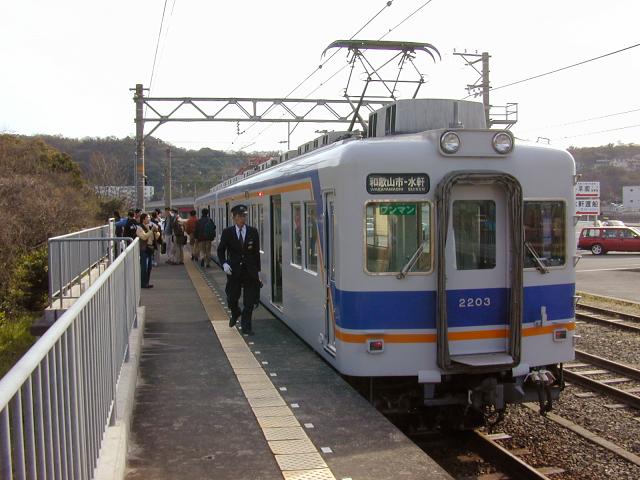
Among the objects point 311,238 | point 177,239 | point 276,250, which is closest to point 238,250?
point 276,250

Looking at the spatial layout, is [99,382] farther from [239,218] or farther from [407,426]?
[239,218]

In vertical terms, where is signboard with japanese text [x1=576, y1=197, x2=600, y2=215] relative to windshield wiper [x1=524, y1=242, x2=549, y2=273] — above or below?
above

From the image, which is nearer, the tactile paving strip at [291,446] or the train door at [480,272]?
the tactile paving strip at [291,446]

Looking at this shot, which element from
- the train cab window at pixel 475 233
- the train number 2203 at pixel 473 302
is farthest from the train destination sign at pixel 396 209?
the train number 2203 at pixel 473 302

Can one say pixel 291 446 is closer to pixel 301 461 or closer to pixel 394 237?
pixel 301 461

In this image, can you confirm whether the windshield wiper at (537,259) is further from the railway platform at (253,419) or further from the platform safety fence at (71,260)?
the platform safety fence at (71,260)

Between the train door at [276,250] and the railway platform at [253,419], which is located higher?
the train door at [276,250]

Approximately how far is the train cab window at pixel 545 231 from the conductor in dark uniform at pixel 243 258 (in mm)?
3868

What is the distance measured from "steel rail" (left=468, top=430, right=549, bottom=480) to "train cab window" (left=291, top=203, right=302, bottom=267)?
10.0 ft

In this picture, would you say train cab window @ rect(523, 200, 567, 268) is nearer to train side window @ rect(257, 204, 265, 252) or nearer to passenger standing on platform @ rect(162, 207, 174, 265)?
train side window @ rect(257, 204, 265, 252)

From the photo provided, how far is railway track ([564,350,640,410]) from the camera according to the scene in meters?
8.34

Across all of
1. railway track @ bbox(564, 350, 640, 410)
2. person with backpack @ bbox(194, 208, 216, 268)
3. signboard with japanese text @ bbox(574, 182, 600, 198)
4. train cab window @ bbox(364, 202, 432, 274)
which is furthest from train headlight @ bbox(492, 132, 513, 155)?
signboard with japanese text @ bbox(574, 182, 600, 198)

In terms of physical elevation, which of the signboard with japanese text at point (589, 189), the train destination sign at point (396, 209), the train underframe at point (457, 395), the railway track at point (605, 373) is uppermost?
the signboard with japanese text at point (589, 189)

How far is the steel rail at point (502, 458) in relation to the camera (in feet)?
19.1
